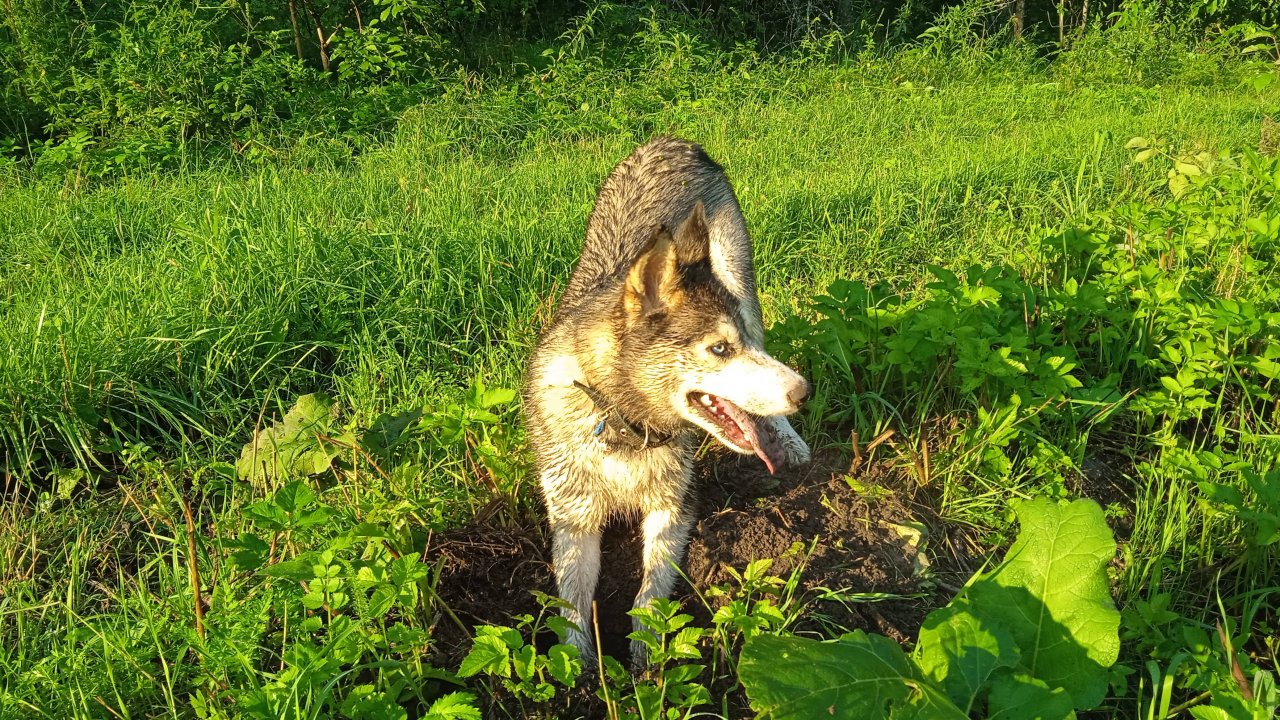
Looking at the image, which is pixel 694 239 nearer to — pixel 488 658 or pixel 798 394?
pixel 798 394

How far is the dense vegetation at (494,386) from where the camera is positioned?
203 centimetres

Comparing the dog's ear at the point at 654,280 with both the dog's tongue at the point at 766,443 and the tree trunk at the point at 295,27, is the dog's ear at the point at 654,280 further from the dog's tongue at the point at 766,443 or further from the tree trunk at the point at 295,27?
the tree trunk at the point at 295,27

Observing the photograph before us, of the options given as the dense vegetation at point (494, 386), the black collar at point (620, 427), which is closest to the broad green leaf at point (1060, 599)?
the dense vegetation at point (494, 386)

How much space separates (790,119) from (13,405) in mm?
7087

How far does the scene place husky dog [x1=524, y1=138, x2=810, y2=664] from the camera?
2619 mm

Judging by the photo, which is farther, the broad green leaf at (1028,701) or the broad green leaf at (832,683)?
the broad green leaf at (1028,701)

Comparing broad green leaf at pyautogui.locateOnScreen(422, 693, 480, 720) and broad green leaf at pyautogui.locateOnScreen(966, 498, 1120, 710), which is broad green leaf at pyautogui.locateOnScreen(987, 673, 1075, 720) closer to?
broad green leaf at pyautogui.locateOnScreen(966, 498, 1120, 710)

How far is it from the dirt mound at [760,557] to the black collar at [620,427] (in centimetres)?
37

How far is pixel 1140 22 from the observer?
40.9ft

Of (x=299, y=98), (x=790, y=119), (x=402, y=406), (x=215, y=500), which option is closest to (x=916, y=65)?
(x=790, y=119)

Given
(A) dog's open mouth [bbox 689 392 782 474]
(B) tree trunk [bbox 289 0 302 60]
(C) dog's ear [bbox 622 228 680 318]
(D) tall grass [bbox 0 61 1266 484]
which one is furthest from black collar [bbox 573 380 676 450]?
(B) tree trunk [bbox 289 0 302 60]

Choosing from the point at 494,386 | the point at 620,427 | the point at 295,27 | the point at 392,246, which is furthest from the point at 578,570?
the point at 295,27

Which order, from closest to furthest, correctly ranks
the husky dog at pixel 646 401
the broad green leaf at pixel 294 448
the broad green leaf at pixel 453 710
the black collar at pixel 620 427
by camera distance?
the broad green leaf at pixel 453 710 → the husky dog at pixel 646 401 → the black collar at pixel 620 427 → the broad green leaf at pixel 294 448

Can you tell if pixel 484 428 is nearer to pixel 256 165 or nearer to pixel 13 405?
pixel 13 405
